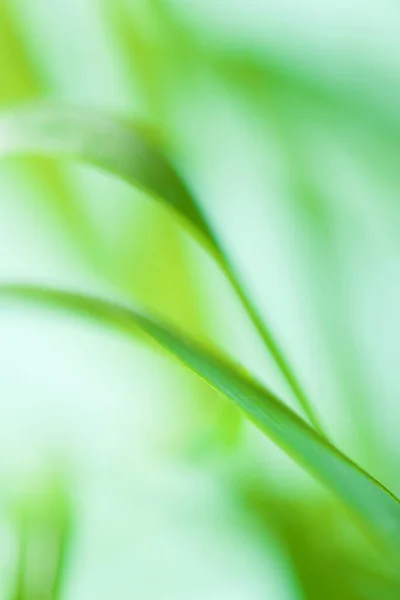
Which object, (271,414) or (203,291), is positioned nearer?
(271,414)

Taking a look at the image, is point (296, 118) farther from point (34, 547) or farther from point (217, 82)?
point (34, 547)

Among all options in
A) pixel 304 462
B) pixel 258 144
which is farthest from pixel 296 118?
pixel 304 462

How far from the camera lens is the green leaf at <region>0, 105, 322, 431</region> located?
0.26 metres

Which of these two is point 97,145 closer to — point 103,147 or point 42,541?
point 103,147

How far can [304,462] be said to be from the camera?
0.80ft

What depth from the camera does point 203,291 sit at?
0.34 meters

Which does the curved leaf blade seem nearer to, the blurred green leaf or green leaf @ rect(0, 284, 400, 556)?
green leaf @ rect(0, 284, 400, 556)

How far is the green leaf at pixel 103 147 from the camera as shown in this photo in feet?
0.85

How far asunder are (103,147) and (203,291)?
0.32 ft

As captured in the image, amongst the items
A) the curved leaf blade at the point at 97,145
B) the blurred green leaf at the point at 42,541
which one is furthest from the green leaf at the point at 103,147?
the blurred green leaf at the point at 42,541

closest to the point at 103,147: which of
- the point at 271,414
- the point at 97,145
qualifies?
the point at 97,145

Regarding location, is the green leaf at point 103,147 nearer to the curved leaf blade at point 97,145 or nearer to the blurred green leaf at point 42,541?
the curved leaf blade at point 97,145

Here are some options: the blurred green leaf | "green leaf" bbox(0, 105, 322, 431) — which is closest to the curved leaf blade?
"green leaf" bbox(0, 105, 322, 431)

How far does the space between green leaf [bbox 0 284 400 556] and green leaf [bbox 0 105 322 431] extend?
0.05m
